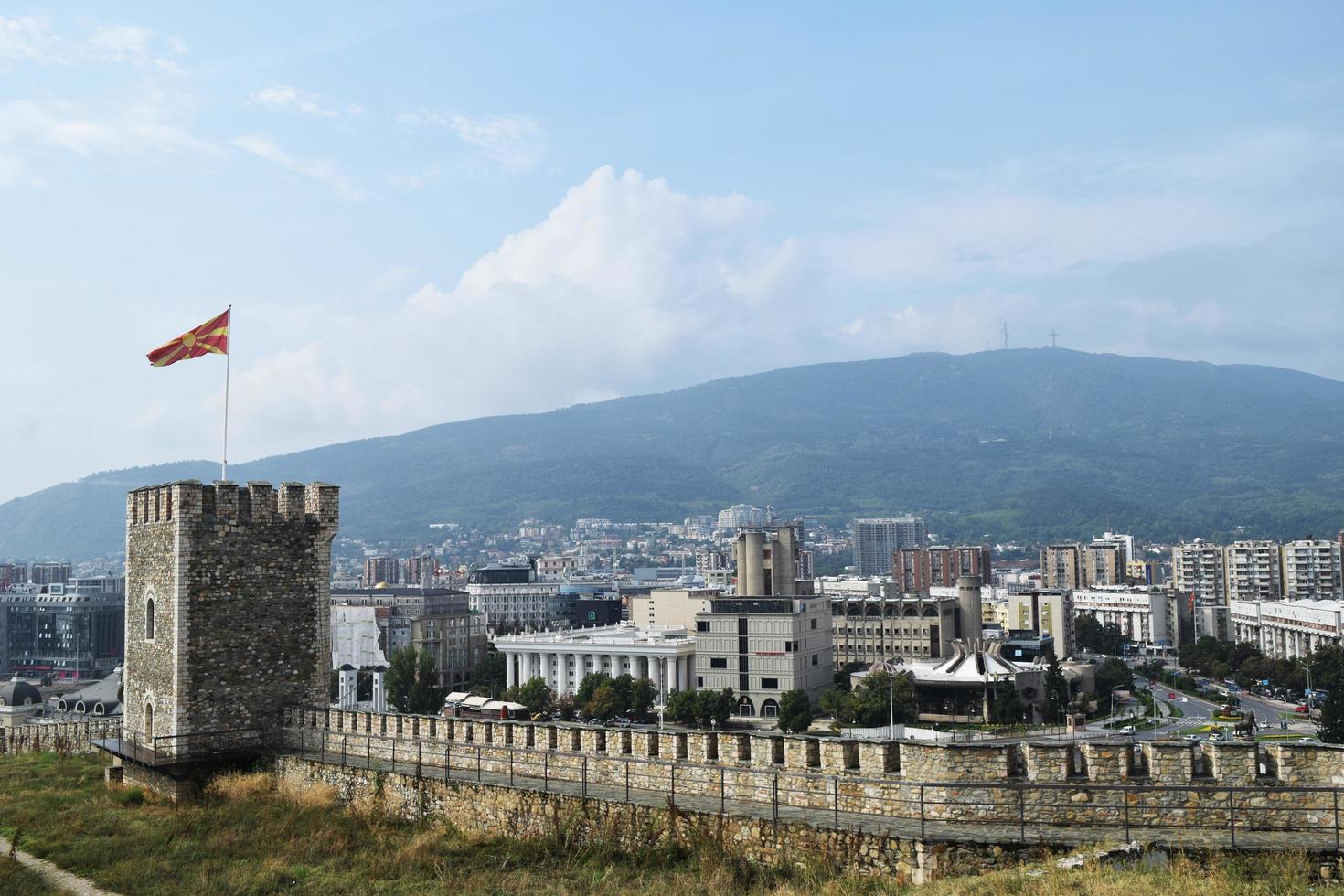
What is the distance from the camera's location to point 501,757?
1891 cm

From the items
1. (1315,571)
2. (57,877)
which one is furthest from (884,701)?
(1315,571)

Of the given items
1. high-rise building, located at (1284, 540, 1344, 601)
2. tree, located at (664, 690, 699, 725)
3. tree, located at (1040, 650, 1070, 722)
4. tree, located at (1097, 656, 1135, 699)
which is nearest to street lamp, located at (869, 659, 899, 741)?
tree, located at (1040, 650, 1070, 722)

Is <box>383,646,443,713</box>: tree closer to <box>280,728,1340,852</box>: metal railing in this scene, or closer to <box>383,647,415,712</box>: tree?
<box>383,647,415,712</box>: tree

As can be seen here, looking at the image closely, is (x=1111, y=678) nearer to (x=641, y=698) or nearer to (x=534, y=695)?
(x=641, y=698)

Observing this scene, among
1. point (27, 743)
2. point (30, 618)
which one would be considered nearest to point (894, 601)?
point (27, 743)

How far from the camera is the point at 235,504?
917 inches

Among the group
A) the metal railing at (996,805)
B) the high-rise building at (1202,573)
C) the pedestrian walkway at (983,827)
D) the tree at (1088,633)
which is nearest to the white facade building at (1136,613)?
the tree at (1088,633)

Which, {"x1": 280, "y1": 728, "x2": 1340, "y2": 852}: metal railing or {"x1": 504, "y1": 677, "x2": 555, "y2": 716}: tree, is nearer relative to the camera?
{"x1": 280, "y1": 728, "x2": 1340, "y2": 852}: metal railing

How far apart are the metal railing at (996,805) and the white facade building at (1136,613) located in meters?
150

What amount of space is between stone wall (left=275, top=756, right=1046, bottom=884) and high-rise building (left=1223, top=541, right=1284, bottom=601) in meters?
158

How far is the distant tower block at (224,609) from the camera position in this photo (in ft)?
73.8

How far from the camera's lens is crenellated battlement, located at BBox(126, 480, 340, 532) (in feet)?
74.7

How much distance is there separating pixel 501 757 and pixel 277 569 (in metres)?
7.48

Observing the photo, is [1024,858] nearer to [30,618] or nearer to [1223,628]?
[1223,628]
